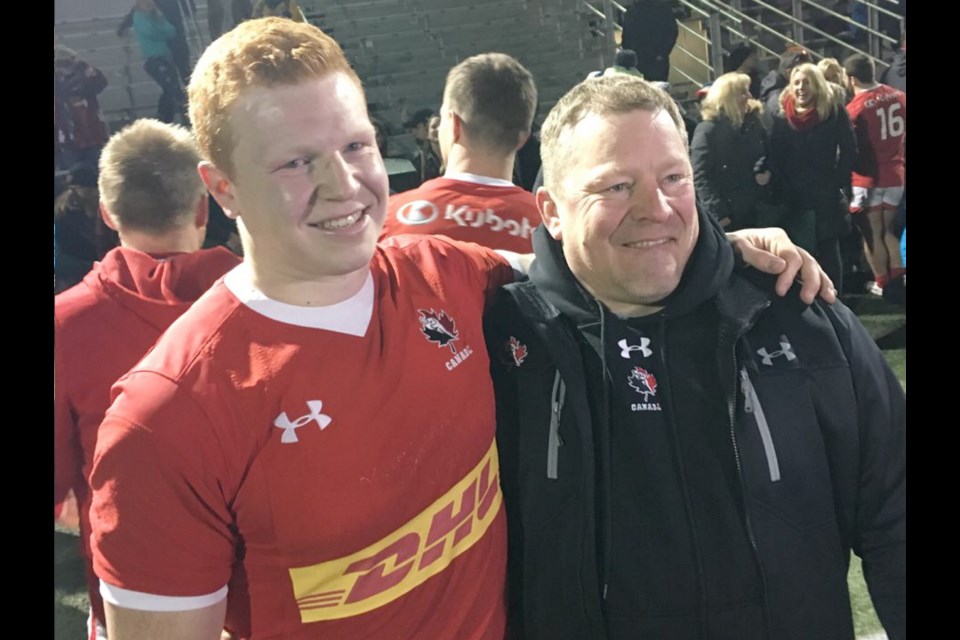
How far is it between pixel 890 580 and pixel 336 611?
83 cm

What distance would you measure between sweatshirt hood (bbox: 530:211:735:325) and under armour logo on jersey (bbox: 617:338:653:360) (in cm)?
5

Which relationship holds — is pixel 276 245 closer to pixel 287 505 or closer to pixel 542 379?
pixel 287 505

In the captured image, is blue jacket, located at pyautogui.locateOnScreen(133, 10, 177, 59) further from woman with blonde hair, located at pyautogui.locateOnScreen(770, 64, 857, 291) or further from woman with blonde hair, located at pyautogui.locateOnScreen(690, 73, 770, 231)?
woman with blonde hair, located at pyautogui.locateOnScreen(770, 64, 857, 291)

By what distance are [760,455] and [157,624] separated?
827 millimetres

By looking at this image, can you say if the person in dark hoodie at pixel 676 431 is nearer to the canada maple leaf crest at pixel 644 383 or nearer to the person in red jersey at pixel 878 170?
the canada maple leaf crest at pixel 644 383

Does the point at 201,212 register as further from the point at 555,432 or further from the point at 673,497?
the point at 673,497

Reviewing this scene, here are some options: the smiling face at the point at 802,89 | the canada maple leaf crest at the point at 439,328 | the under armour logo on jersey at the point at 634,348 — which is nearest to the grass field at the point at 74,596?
the under armour logo on jersey at the point at 634,348

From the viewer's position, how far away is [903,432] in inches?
50.7

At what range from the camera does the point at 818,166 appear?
425 centimetres

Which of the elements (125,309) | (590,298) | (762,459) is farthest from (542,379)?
(125,309)

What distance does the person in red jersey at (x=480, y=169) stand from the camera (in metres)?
2.19

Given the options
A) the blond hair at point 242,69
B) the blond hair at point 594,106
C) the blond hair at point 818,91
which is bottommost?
the blond hair at point 818,91

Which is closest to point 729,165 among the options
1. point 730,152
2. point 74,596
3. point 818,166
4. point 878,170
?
point 730,152

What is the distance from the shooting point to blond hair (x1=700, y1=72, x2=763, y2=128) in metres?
3.61
